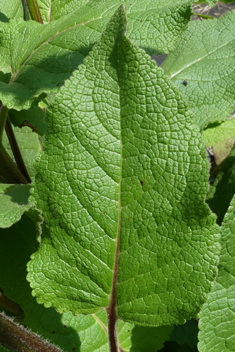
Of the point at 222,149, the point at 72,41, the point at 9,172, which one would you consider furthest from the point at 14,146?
the point at 222,149

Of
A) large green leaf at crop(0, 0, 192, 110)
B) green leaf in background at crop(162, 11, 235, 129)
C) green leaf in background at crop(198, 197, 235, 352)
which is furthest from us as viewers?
green leaf in background at crop(162, 11, 235, 129)

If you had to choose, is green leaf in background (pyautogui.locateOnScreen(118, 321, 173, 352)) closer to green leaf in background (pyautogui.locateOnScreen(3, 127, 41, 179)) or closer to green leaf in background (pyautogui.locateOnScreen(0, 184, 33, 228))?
green leaf in background (pyautogui.locateOnScreen(0, 184, 33, 228))

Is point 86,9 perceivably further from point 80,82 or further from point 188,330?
point 188,330

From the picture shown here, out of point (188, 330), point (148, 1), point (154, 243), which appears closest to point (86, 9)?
point (148, 1)

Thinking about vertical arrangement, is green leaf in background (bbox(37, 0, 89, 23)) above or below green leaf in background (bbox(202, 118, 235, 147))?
above

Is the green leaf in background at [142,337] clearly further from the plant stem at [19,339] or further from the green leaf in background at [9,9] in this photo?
the green leaf in background at [9,9]

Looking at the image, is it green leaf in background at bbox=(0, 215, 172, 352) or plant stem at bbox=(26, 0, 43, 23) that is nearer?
green leaf in background at bbox=(0, 215, 172, 352)

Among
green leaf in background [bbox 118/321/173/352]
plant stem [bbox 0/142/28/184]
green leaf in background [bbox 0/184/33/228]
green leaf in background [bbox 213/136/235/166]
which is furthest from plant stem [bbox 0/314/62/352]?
green leaf in background [bbox 213/136/235/166]
